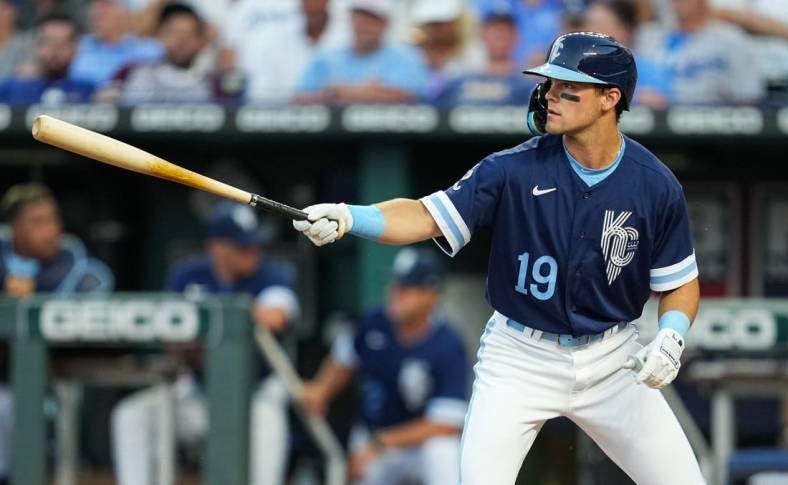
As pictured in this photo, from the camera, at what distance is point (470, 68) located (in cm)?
711

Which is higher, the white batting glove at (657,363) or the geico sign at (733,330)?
the white batting glove at (657,363)

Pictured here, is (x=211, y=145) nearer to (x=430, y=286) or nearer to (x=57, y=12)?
(x=57, y=12)

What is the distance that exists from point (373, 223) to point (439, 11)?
145 inches

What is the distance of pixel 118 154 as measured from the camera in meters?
3.77

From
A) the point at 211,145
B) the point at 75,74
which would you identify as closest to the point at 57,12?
the point at 75,74

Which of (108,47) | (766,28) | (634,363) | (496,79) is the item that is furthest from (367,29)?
(634,363)

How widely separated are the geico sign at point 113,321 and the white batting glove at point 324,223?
210 cm

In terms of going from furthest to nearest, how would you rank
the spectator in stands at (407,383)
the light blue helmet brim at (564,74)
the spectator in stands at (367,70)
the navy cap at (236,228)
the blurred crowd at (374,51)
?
the spectator in stands at (367,70)
the blurred crowd at (374,51)
the navy cap at (236,228)
the spectator in stands at (407,383)
the light blue helmet brim at (564,74)

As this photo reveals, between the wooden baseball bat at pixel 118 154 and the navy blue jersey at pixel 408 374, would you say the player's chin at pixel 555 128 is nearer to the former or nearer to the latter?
the wooden baseball bat at pixel 118 154

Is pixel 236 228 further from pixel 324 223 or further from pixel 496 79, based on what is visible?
pixel 324 223

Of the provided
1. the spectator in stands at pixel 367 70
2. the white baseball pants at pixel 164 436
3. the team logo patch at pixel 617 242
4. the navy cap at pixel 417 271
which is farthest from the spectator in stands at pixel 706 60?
the team logo patch at pixel 617 242

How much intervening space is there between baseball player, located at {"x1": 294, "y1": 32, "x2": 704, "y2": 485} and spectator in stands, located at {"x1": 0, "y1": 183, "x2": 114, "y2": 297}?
126 inches

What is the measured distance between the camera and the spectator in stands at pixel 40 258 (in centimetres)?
674

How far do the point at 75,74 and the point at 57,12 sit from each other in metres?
0.48
